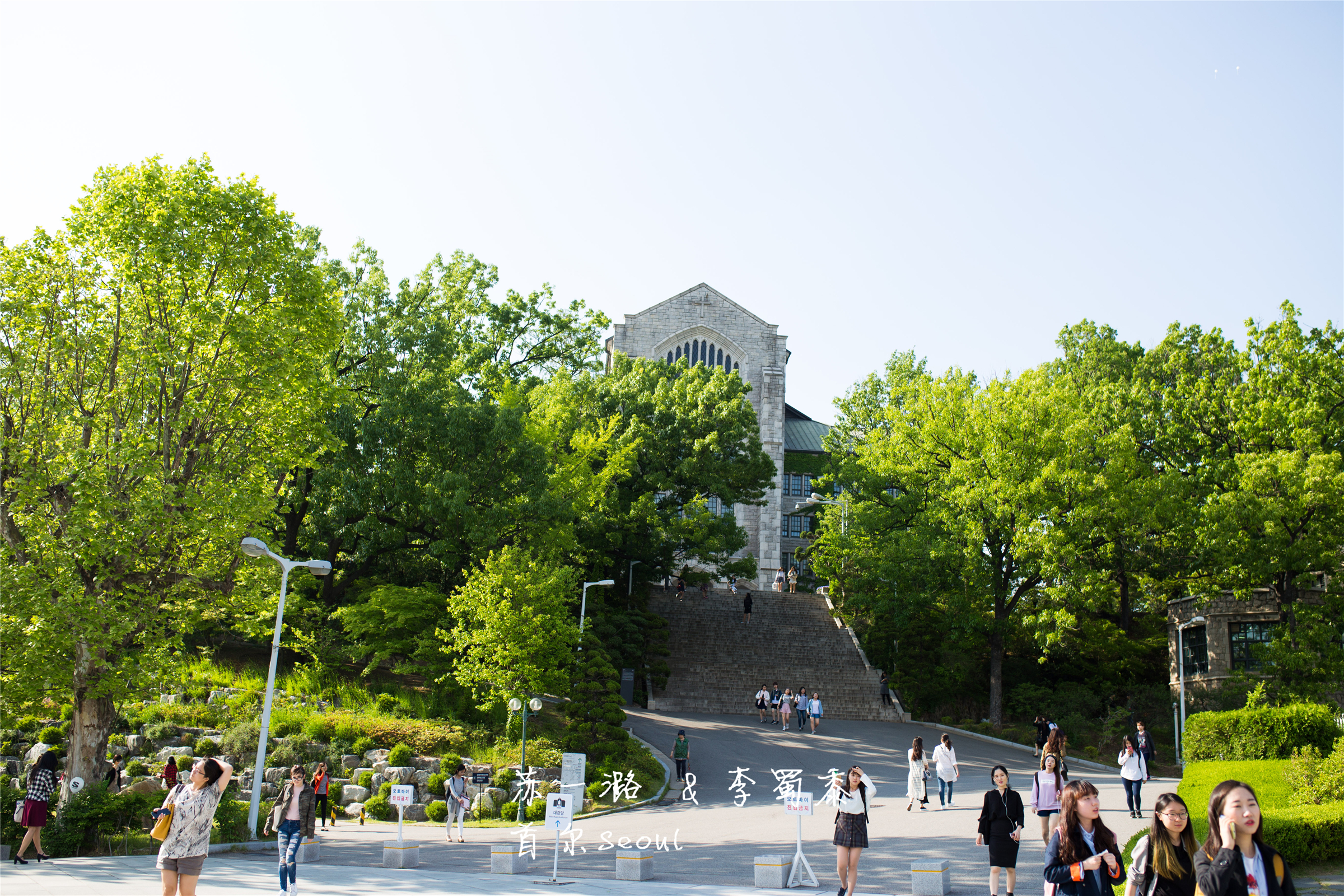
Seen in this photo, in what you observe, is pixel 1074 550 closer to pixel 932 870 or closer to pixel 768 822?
pixel 768 822

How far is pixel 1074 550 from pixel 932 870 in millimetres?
20310

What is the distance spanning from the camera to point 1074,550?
2900 cm

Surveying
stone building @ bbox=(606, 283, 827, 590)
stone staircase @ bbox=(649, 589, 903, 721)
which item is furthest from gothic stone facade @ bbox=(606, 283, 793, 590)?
stone staircase @ bbox=(649, 589, 903, 721)

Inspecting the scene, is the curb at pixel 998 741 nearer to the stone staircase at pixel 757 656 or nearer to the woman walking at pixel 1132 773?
the stone staircase at pixel 757 656

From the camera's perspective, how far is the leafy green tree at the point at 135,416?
1622 centimetres

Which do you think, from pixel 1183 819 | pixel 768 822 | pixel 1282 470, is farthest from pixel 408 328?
pixel 1183 819

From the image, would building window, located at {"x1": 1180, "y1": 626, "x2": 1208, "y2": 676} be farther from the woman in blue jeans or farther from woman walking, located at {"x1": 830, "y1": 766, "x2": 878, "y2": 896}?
the woman in blue jeans

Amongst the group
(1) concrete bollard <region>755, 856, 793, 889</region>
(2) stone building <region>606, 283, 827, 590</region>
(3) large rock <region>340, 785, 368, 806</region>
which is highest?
(2) stone building <region>606, 283, 827, 590</region>

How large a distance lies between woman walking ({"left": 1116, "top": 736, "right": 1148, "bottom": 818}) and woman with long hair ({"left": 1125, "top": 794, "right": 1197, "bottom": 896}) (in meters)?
12.2

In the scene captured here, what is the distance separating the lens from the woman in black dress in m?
9.66

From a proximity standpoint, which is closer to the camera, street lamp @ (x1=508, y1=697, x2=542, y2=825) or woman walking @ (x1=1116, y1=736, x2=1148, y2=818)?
woman walking @ (x1=1116, y1=736, x2=1148, y2=818)

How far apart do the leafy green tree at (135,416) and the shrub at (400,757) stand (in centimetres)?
522

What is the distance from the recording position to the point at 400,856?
46.2ft

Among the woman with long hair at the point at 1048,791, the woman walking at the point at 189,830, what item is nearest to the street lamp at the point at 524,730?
the woman with long hair at the point at 1048,791
